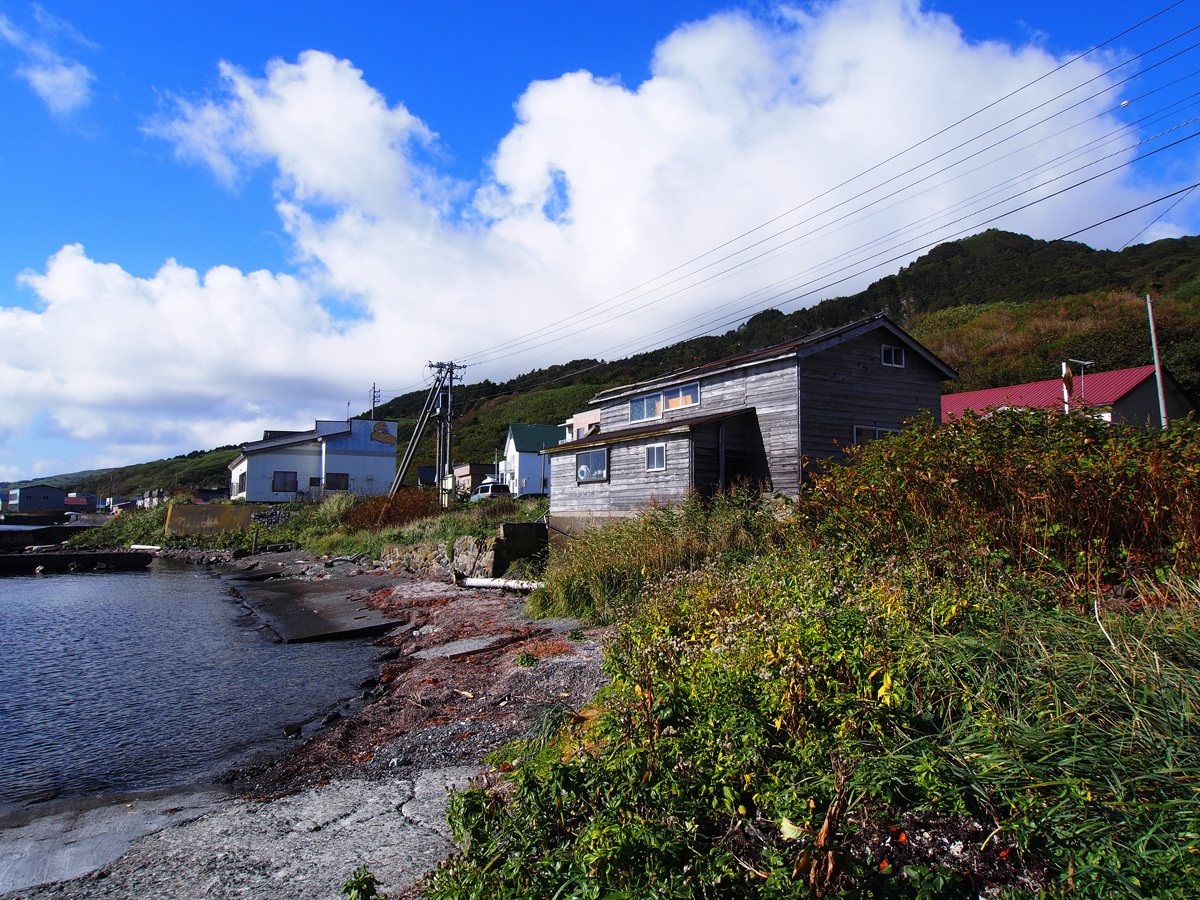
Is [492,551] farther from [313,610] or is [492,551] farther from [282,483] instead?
[282,483]

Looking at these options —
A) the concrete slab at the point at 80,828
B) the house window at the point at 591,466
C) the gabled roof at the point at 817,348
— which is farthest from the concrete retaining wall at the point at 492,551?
the concrete slab at the point at 80,828

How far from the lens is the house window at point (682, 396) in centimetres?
2268

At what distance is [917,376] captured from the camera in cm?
2197

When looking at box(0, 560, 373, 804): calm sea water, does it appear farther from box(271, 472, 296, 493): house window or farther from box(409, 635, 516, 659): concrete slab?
box(271, 472, 296, 493): house window

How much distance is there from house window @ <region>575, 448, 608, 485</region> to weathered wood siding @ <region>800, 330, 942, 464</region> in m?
6.69

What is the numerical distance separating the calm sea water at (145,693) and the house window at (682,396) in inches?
562

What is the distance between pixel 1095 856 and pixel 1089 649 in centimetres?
175

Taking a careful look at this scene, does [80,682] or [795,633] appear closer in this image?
[795,633]

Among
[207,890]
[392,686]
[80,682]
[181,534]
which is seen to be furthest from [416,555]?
[181,534]

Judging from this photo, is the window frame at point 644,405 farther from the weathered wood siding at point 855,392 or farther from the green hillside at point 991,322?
the green hillside at point 991,322

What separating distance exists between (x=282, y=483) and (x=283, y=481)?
0.49 ft

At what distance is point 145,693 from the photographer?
8.79 metres

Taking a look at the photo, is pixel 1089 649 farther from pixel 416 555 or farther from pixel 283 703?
pixel 416 555

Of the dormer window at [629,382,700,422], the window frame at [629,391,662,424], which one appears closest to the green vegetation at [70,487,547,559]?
the window frame at [629,391,662,424]
